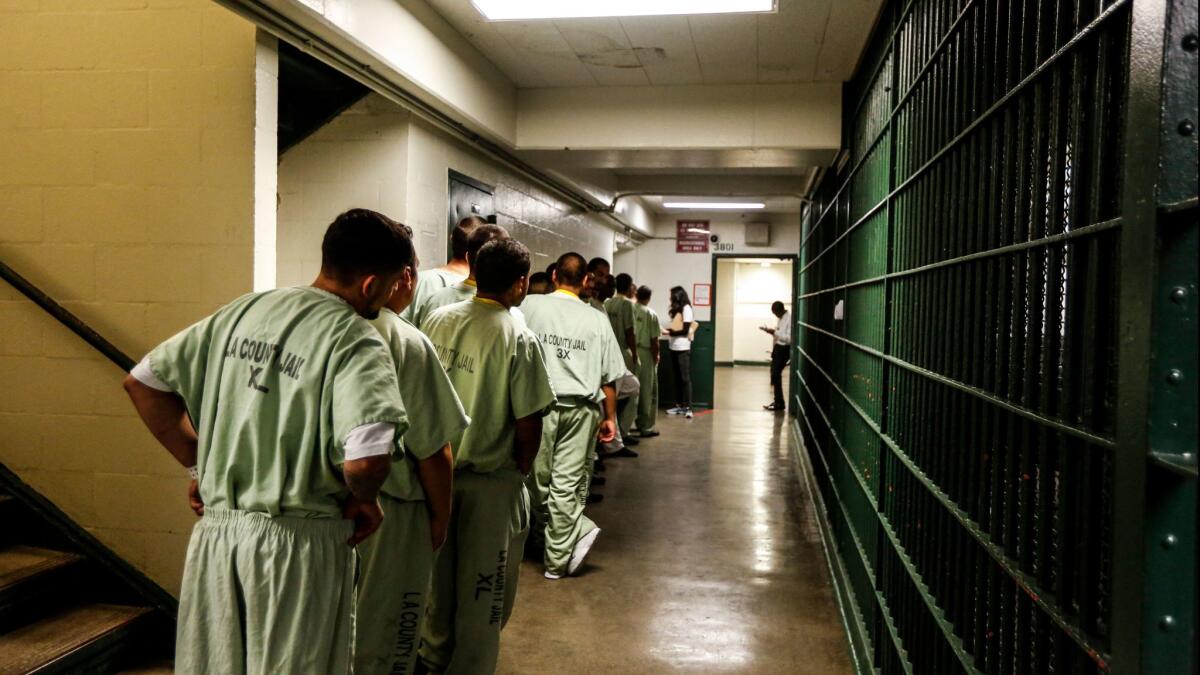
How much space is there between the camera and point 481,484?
2.80 metres

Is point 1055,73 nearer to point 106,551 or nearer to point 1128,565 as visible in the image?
point 1128,565

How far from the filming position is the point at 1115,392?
1.12 meters

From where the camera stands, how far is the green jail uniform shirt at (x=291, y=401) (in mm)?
1744

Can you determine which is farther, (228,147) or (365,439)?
(228,147)

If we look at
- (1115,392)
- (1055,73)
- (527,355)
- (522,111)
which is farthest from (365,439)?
(522,111)

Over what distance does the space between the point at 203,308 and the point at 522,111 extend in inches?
118

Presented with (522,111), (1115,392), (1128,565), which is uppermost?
(522,111)

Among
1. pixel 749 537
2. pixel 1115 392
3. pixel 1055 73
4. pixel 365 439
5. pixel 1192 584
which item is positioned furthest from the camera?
pixel 749 537

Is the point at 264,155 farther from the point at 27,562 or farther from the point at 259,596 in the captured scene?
the point at 259,596

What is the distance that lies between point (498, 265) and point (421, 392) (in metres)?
0.91

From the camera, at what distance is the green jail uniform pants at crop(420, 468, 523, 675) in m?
2.77

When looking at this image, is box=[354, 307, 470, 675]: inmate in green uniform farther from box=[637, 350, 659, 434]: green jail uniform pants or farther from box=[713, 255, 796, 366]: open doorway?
box=[713, 255, 796, 366]: open doorway

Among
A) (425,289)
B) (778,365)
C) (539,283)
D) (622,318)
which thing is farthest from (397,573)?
(778,365)

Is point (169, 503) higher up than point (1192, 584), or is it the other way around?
point (1192, 584)
